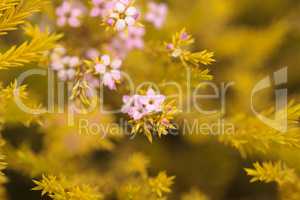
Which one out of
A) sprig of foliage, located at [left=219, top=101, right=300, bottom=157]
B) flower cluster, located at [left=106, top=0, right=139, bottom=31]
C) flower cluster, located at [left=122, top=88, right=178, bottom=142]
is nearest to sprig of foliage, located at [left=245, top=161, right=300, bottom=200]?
sprig of foliage, located at [left=219, top=101, right=300, bottom=157]

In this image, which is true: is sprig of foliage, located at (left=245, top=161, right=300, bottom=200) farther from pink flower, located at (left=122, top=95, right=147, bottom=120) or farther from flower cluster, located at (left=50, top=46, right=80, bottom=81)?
flower cluster, located at (left=50, top=46, right=80, bottom=81)

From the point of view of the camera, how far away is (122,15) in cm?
60

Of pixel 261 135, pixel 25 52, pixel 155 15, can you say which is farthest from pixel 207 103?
pixel 25 52

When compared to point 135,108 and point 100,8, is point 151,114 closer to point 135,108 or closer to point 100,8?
point 135,108

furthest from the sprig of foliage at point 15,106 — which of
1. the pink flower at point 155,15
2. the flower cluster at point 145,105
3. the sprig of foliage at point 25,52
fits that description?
the pink flower at point 155,15

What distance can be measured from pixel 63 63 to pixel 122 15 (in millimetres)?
141

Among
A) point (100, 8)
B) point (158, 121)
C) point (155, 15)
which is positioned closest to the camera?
point (158, 121)

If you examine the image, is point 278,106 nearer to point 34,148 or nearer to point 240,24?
point 240,24

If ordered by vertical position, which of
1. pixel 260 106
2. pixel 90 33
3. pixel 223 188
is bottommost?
pixel 223 188

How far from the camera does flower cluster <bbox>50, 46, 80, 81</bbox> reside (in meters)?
0.67

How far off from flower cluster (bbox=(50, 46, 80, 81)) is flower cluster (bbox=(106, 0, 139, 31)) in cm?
10

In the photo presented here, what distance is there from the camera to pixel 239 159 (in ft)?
3.16

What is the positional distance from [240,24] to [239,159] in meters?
0.40

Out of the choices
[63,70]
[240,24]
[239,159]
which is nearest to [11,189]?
[63,70]
